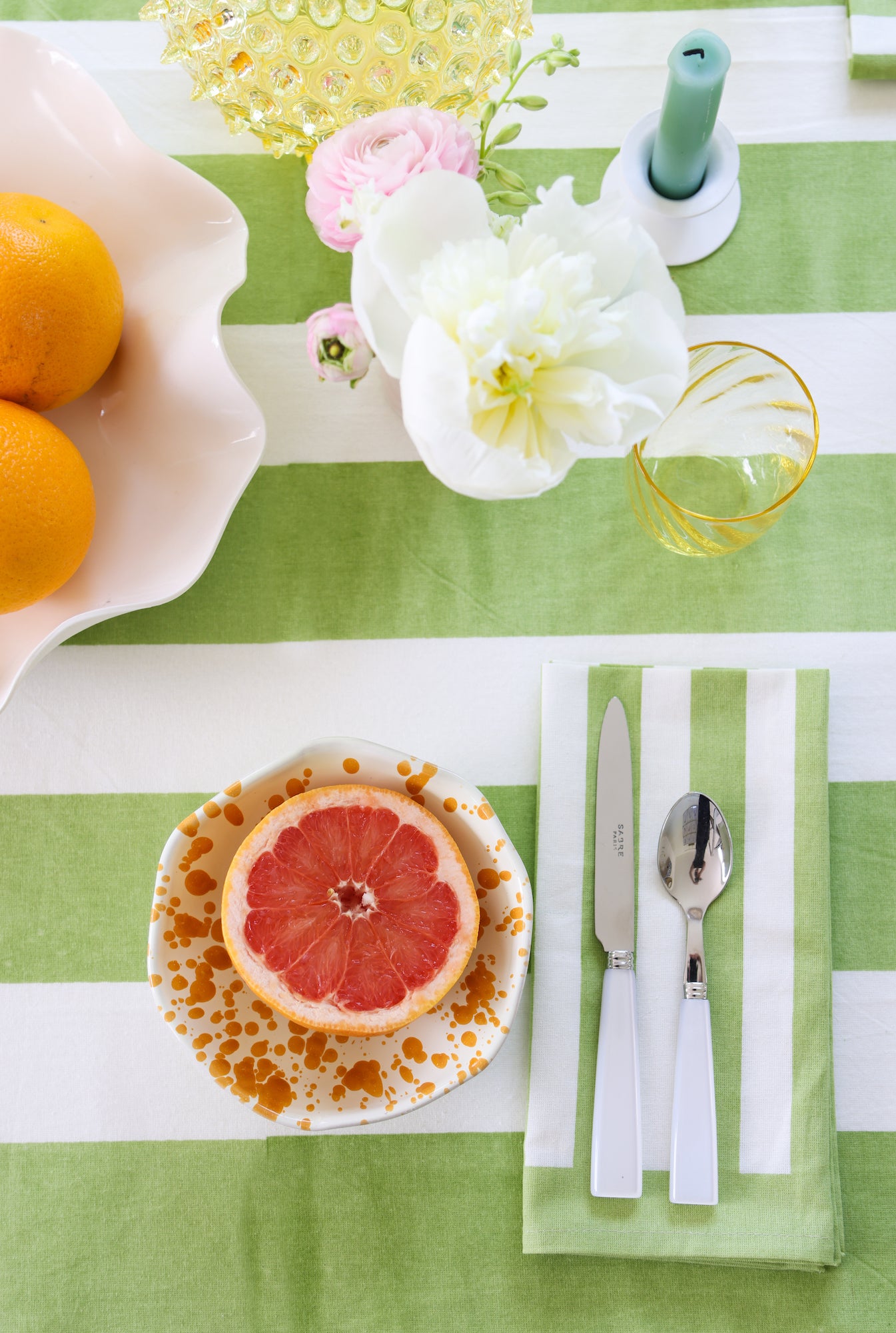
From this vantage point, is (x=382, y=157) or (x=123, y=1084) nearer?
(x=382, y=157)

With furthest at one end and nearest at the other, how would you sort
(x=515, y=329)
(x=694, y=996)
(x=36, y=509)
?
(x=694, y=996) < (x=36, y=509) < (x=515, y=329)

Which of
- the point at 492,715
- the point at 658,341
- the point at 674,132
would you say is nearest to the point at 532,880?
the point at 492,715

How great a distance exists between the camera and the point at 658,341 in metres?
0.41

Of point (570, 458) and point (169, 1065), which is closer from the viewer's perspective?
point (570, 458)

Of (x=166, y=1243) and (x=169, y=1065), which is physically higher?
(x=169, y=1065)

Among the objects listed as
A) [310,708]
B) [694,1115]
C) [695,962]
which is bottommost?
[694,1115]

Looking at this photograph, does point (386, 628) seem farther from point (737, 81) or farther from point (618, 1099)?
point (737, 81)

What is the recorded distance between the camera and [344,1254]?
67 cm

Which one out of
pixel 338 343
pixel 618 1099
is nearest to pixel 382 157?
pixel 338 343

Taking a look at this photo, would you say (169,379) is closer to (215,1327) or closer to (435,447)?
(435,447)

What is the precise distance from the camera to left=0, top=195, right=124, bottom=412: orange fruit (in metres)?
0.57

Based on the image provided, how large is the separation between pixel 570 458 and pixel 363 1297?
1.97 ft

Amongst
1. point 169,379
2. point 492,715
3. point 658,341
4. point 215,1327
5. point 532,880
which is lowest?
point 215,1327

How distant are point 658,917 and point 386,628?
286 mm
